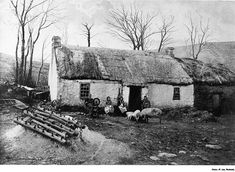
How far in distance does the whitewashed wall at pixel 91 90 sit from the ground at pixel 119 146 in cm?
356

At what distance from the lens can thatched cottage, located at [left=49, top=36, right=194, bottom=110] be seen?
47.4ft

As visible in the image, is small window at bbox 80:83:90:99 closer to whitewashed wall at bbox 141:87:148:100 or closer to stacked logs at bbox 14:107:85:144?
whitewashed wall at bbox 141:87:148:100

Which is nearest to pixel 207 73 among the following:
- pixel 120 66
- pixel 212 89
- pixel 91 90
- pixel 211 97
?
pixel 212 89

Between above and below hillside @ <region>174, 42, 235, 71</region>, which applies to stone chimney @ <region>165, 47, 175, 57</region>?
below

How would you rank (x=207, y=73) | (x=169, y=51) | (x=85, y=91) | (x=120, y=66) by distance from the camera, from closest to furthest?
(x=85, y=91)
(x=120, y=66)
(x=207, y=73)
(x=169, y=51)

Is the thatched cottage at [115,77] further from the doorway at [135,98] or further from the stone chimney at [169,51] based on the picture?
the stone chimney at [169,51]

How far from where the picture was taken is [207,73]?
17297 millimetres

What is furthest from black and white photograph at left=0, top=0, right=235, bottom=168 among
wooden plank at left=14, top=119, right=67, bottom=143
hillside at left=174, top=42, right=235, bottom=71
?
hillside at left=174, top=42, right=235, bottom=71

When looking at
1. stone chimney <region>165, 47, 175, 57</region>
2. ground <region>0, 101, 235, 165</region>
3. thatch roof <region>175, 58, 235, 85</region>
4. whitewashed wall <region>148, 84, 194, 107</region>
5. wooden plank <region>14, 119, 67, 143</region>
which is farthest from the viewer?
stone chimney <region>165, 47, 175, 57</region>

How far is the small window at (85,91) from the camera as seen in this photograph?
575 inches

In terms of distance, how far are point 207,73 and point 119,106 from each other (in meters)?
7.08

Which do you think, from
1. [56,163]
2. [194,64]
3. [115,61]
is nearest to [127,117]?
[115,61]

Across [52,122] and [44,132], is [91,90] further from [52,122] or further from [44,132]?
[44,132]
